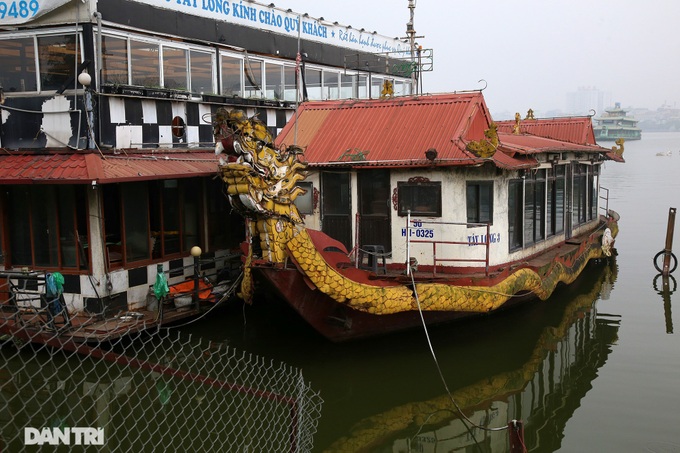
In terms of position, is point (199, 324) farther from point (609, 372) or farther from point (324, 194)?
point (609, 372)

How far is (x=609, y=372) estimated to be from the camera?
→ 34.1 feet

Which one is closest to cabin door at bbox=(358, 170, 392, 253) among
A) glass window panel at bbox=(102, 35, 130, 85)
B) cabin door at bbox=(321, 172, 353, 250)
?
cabin door at bbox=(321, 172, 353, 250)

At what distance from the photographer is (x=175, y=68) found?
1298cm

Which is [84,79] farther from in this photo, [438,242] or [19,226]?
[438,242]

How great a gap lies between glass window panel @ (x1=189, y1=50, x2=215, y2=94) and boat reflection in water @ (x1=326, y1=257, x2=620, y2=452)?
780cm

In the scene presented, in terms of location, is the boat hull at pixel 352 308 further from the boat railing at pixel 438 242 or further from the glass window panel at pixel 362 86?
the glass window panel at pixel 362 86

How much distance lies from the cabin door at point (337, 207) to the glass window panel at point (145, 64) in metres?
3.74

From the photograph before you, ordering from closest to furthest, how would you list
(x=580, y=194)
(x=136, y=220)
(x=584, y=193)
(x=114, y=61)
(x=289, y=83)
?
(x=114, y=61)
(x=136, y=220)
(x=289, y=83)
(x=580, y=194)
(x=584, y=193)

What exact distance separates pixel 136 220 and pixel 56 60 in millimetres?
3001

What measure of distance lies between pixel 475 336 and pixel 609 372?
2.22 meters

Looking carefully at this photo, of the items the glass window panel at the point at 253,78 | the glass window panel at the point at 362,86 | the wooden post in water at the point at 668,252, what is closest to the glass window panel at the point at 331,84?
the glass window panel at the point at 362,86

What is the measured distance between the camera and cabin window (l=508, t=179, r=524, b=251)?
1220cm

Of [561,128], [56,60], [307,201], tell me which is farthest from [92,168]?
[561,128]

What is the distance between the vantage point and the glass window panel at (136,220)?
37.1 feet
